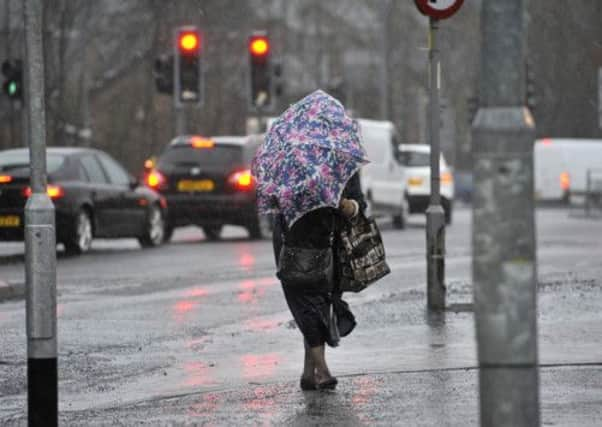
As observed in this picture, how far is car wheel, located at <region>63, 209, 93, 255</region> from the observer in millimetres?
23172

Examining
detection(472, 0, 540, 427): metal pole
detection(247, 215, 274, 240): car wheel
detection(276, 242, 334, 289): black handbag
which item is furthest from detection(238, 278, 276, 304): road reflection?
detection(472, 0, 540, 427): metal pole

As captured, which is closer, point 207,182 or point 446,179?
point 207,182

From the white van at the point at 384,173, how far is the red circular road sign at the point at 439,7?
59.5ft

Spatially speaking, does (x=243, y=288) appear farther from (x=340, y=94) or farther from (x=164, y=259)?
(x=340, y=94)

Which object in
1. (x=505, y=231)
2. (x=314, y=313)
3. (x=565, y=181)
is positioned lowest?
(x=565, y=181)

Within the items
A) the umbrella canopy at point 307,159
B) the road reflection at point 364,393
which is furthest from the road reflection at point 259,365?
the umbrella canopy at point 307,159

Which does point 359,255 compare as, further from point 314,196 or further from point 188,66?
point 188,66

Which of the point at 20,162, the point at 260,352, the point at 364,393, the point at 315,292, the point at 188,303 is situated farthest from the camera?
the point at 20,162

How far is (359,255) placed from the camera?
957 cm

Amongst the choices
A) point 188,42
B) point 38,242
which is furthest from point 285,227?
point 188,42

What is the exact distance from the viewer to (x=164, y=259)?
22.8m

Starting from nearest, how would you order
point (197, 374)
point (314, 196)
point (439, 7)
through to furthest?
point (314, 196)
point (197, 374)
point (439, 7)

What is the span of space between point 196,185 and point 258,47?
6189 millimetres

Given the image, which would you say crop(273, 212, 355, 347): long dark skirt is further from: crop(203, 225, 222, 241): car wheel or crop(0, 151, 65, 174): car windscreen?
crop(203, 225, 222, 241): car wheel
